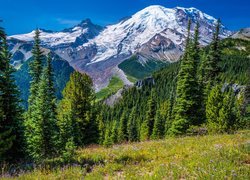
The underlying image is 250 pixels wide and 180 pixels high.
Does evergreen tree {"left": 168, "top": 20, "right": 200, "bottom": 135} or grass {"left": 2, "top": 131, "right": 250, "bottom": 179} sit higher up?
evergreen tree {"left": 168, "top": 20, "right": 200, "bottom": 135}

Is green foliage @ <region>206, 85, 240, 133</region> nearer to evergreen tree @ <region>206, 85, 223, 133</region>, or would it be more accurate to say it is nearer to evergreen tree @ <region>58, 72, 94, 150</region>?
evergreen tree @ <region>206, 85, 223, 133</region>

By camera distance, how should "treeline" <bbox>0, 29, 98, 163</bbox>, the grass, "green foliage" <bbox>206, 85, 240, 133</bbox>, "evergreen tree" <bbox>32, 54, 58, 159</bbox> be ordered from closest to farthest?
1. the grass
2. "treeline" <bbox>0, 29, 98, 163</bbox>
3. "evergreen tree" <bbox>32, 54, 58, 159</bbox>
4. "green foliage" <bbox>206, 85, 240, 133</bbox>

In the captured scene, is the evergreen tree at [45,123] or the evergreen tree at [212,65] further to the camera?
the evergreen tree at [212,65]

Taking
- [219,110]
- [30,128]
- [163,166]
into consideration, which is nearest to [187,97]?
[219,110]

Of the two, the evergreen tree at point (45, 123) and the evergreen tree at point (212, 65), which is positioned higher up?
the evergreen tree at point (212, 65)

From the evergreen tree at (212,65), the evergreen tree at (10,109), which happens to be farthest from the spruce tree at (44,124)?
the evergreen tree at (212,65)

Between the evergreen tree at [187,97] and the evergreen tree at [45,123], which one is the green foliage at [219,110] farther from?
the evergreen tree at [45,123]

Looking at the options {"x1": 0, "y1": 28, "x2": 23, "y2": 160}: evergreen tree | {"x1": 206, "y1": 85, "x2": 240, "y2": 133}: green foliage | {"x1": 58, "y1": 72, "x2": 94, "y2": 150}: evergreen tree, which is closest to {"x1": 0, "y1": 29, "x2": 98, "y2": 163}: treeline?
{"x1": 0, "y1": 28, "x2": 23, "y2": 160}: evergreen tree

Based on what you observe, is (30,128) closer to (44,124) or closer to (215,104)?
(44,124)

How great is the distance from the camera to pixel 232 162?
352 inches

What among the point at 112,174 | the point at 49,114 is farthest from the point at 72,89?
the point at 112,174

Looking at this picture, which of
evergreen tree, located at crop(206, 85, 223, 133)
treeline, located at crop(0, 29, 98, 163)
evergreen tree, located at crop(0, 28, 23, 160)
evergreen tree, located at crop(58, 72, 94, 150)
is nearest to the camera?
treeline, located at crop(0, 29, 98, 163)

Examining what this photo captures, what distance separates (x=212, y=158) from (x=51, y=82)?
32804mm

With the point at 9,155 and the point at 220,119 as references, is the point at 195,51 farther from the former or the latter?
the point at 9,155
